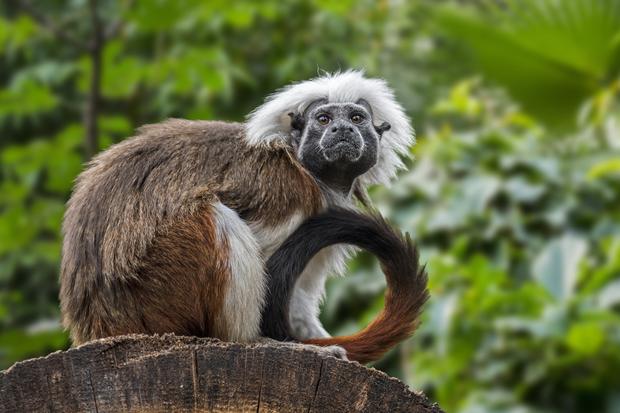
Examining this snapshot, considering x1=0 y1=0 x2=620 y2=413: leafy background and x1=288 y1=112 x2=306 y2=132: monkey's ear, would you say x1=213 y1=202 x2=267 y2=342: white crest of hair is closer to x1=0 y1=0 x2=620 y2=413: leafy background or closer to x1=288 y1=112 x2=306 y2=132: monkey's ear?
x1=288 y1=112 x2=306 y2=132: monkey's ear

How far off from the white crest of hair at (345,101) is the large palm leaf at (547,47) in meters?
4.61

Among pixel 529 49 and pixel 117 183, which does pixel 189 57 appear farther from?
pixel 117 183

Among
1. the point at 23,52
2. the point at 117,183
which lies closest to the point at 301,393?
the point at 117,183

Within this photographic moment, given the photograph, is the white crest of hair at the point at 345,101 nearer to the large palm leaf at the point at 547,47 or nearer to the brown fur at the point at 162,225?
the brown fur at the point at 162,225

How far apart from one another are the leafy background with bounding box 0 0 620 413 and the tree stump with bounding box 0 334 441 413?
14.8 feet

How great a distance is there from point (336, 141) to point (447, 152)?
536 cm

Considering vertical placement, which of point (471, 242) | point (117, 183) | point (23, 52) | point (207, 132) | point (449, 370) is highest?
point (23, 52)

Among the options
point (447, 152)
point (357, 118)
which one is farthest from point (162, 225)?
point (447, 152)

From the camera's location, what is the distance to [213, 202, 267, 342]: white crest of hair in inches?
172

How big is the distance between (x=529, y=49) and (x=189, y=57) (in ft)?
10.4

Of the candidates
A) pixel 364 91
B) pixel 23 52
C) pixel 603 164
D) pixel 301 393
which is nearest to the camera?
pixel 301 393

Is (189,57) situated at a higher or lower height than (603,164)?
lower

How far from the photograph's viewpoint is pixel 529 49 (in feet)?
31.7

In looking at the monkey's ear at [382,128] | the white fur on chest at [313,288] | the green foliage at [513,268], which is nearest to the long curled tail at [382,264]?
the white fur on chest at [313,288]
